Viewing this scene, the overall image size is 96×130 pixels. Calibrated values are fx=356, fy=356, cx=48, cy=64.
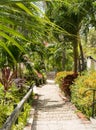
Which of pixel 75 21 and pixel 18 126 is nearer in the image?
pixel 18 126

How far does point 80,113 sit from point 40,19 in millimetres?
11537

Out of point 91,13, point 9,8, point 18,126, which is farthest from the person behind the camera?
point 91,13

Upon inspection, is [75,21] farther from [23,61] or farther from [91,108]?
[91,108]

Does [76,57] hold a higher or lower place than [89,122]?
higher

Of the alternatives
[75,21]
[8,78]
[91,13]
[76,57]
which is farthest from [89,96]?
[76,57]

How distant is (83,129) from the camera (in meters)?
9.47

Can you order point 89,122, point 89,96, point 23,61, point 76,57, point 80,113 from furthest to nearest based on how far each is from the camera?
point 76,57, point 23,61, point 80,113, point 89,96, point 89,122

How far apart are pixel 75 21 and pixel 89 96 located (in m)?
9.44

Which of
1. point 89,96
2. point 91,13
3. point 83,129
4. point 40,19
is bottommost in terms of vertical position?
point 83,129

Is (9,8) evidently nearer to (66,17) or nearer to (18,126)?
(18,126)

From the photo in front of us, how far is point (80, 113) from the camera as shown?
41.7 feet

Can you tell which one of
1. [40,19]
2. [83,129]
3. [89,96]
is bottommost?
[83,129]

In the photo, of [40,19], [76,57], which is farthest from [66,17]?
[40,19]

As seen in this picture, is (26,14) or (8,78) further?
(8,78)
